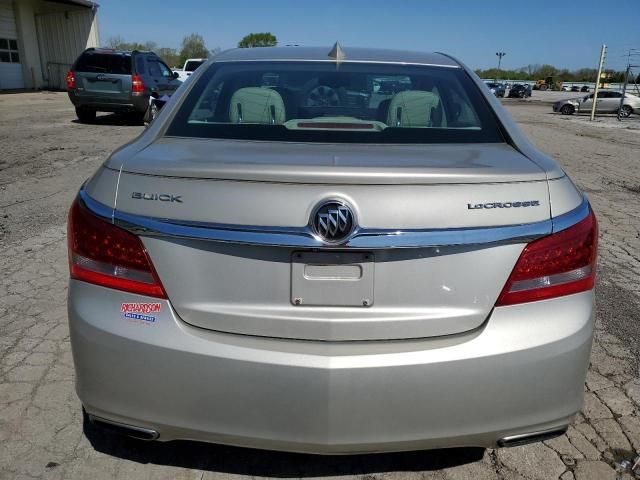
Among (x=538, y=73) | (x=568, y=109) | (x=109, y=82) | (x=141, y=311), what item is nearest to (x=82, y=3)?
(x=109, y=82)

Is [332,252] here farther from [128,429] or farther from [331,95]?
[331,95]

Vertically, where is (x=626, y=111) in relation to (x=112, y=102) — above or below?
below

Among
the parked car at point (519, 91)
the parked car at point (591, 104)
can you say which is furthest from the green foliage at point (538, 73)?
the parked car at point (591, 104)

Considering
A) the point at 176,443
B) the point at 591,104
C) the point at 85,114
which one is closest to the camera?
the point at 176,443

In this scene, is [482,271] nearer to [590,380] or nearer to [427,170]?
[427,170]

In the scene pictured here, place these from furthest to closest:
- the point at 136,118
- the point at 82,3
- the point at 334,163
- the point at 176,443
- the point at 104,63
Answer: the point at 82,3, the point at 136,118, the point at 104,63, the point at 176,443, the point at 334,163

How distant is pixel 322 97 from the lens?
306 cm

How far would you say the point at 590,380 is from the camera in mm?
3064

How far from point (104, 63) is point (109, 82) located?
67cm

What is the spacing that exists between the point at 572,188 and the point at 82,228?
5.41 ft

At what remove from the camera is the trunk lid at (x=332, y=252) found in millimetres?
1733

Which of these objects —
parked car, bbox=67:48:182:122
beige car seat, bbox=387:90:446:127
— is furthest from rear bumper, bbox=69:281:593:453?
parked car, bbox=67:48:182:122

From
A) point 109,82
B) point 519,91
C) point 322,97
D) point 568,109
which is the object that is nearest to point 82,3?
point 109,82

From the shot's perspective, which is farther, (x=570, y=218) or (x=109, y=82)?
(x=109, y=82)
